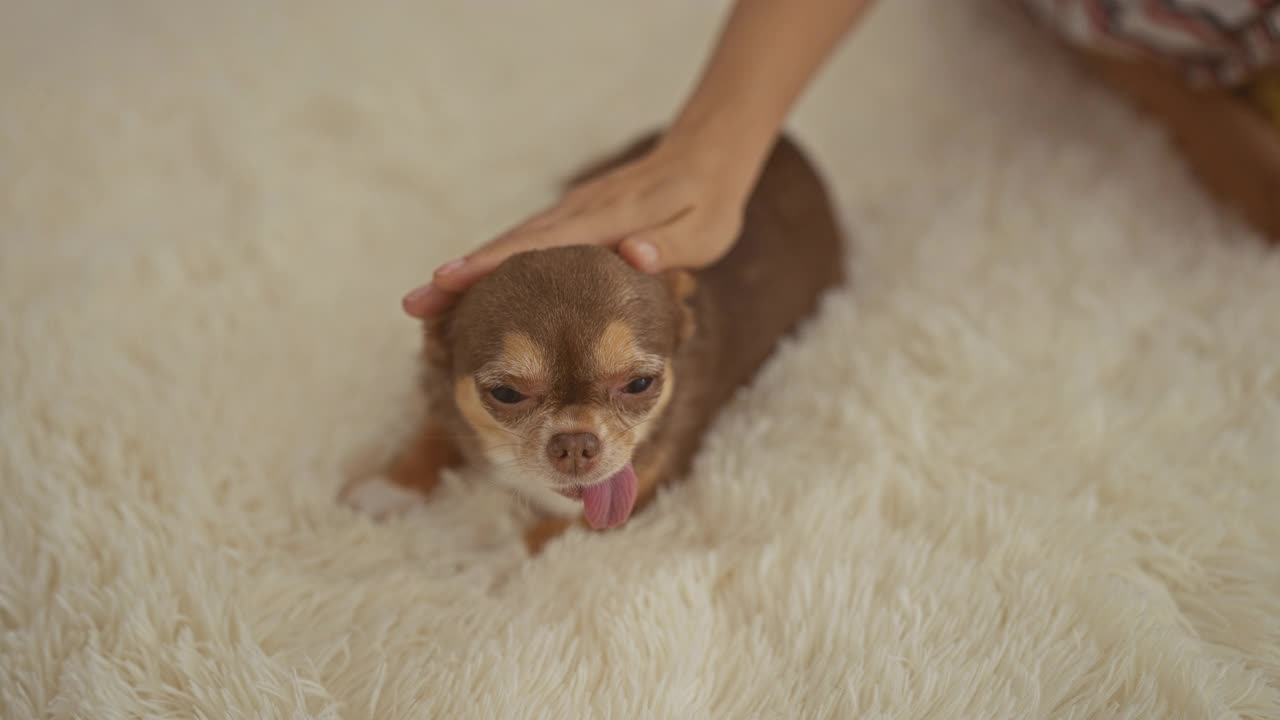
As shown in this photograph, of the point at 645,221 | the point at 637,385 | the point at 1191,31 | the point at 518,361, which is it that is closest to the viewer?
the point at 518,361

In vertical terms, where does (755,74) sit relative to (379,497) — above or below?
above

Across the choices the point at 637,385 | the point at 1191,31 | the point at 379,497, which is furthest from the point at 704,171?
the point at 1191,31

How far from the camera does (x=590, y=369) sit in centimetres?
143

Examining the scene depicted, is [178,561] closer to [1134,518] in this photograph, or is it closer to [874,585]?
[874,585]

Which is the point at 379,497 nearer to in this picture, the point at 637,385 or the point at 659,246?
the point at 637,385

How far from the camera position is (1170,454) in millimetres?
1739

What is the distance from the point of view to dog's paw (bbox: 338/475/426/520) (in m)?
1.70

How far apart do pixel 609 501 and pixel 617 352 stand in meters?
0.30

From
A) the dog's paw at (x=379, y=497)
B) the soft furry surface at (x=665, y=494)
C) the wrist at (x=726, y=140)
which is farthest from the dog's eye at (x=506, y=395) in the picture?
the wrist at (x=726, y=140)

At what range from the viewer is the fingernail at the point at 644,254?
1.52m

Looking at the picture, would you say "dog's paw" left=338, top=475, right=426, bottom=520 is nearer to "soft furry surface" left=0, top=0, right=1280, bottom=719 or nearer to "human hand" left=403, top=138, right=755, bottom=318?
"soft furry surface" left=0, top=0, right=1280, bottom=719

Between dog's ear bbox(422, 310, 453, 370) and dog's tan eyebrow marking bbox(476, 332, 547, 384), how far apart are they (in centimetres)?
19

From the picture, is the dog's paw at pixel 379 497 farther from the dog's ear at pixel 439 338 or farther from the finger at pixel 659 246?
the finger at pixel 659 246

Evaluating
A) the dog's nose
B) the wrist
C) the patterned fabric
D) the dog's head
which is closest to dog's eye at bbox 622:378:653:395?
the dog's head
